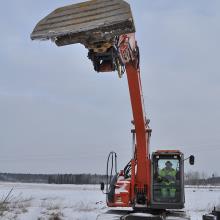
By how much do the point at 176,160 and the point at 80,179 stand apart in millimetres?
118979

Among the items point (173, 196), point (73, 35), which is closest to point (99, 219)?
point (173, 196)

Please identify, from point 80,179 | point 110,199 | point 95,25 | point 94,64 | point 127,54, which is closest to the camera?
point 95,25

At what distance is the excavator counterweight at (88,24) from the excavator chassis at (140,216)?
5263 millimetres

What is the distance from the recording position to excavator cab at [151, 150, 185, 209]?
40.0ft

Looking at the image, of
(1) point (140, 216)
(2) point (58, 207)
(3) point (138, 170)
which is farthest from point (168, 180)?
(2) point (58, 207)

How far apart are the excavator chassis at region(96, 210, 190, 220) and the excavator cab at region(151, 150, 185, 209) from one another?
0.31 m

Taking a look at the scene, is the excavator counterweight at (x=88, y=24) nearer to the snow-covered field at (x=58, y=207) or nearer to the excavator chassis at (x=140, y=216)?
the snow-covered field at (x=58, y=207)

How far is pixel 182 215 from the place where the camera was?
12.5 m

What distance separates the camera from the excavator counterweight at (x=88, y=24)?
708 cm

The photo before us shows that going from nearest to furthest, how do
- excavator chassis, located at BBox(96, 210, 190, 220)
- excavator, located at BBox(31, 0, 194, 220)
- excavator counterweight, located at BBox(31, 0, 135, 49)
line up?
excavator counterweight, located at BBox(31, 0, 135, 49) < excavator, located at BBox(31, 0, 194, 220) < excavator chassis, located at BBox(96, 210, 190, 220)

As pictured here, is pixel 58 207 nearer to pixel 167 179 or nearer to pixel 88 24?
pixel 167 179

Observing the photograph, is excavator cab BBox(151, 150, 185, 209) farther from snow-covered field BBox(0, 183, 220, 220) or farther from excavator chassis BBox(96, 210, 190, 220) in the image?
snow-covered field BBox(0, 183, 220, 220)

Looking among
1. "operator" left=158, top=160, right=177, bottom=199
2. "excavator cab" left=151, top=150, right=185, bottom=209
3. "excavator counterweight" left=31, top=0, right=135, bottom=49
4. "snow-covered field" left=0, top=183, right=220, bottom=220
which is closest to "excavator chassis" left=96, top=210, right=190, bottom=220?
"excavator cab" left=151, top=150, right=185, bottom=209

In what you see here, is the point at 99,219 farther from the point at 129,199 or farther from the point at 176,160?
the point at 176,160
